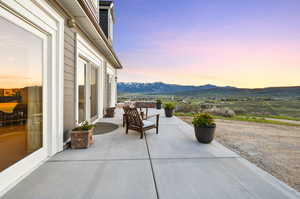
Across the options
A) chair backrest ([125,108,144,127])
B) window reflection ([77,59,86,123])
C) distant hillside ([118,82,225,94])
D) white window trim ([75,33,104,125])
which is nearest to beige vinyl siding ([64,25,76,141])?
white window trim ([75,33,104,125])

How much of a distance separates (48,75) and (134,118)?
2284 millimetres

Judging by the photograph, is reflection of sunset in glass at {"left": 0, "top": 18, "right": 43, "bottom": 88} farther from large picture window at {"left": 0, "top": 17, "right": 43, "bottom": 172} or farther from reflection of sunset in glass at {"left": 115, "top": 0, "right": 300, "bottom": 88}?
reflection of sunset in glass at {"left": 115, "top": 0, "right": 300, "bottom": 88}

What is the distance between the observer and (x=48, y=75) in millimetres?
2615

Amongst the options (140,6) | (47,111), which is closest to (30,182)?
(47,111)

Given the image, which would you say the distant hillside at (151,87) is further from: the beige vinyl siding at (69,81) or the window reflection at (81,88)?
the beige vinyl siding at (69,81)

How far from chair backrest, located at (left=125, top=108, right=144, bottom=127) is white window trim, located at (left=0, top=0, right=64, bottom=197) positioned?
172 cm

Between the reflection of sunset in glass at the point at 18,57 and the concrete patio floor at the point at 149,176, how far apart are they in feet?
4.84

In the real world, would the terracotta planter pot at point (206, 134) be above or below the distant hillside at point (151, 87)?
below

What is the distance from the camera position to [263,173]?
221cm

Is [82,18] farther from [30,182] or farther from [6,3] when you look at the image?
[30,182]

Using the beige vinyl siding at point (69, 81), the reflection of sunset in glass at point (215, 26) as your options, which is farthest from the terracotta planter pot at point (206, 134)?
the reflection of sunset in glass at point (215, 26)

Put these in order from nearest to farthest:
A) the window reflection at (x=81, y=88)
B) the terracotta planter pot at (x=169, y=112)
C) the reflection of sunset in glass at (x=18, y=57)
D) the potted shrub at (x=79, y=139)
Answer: the reflection of sunset in glass at (x=18, y=57)
the potted shrub at (x=79, y=139)
the window reflection at (x=81, y=88)
the terracotta planter pot at (x=169, y=112)

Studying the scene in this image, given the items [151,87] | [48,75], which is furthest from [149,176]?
[151,87]

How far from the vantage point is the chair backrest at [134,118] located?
3.81 m
